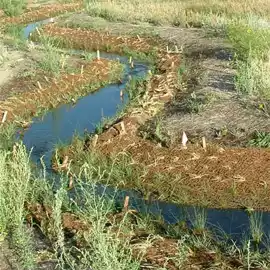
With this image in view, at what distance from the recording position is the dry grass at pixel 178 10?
17.4 metres

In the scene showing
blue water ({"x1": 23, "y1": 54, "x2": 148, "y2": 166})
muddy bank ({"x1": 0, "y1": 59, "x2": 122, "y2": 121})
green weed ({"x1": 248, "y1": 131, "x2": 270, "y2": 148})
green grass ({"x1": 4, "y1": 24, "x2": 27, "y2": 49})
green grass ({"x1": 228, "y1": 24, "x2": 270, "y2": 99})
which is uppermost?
green grass ({"x1": 228, "y1": 24, "x2": 270, "y2": 99})

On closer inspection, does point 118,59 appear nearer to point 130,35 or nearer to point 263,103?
point 130,35

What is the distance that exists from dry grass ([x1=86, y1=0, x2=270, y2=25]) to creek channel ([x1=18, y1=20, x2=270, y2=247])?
343cm

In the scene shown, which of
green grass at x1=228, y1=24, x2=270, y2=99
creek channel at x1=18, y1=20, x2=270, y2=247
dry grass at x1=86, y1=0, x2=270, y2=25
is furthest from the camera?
dry grass at x1=86, y1=0, x2=270, y2=25

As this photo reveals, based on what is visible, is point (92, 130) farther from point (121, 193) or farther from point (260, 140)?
point (260, 140)

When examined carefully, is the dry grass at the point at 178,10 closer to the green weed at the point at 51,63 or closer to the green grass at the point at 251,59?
the green grass at the point at 251,59

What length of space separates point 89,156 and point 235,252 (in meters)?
3.35

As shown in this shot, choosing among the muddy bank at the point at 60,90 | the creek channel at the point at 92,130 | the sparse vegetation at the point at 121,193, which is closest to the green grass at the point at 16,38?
the sparse vegetation at the point at 121,193

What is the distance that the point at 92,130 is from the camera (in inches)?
388

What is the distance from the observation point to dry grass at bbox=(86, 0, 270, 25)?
17406 mm

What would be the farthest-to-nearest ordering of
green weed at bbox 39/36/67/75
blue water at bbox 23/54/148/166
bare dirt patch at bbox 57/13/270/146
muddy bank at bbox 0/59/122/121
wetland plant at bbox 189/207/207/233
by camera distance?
1. green weed at bbox 39/36/67/75
2. muddy bank at bbox 0/59/122/121
3. blue water at bbox 23/54/148/166
4. bare dirt patch at bbox 57/13/270/146
5. wetland plant at bbox 189/207/207/233

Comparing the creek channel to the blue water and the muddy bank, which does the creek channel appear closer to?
the blue water

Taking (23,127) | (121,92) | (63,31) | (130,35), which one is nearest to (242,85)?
(121,92)

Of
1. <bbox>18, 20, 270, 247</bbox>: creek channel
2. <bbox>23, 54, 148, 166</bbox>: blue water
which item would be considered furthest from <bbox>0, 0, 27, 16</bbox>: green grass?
<bbox>23, 54, 148, 166</bbox>: blue water
